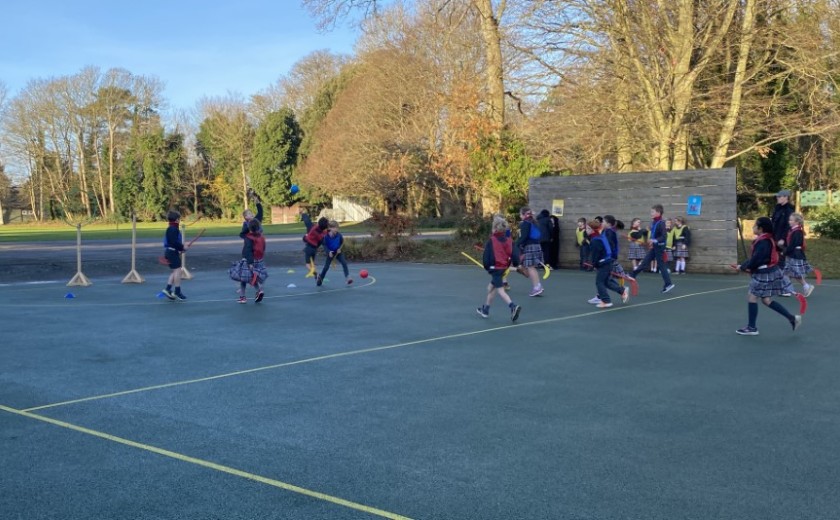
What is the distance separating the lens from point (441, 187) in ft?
172

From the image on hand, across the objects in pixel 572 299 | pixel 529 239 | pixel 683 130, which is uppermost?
pixel 683 130

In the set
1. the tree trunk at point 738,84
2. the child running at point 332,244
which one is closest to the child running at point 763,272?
the child running at point 332,244

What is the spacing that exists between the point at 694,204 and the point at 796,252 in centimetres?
626

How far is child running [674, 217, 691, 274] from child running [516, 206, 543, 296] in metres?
6.30

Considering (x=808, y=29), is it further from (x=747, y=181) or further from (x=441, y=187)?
(x=441, y=187)

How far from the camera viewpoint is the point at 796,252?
14586 millimetres

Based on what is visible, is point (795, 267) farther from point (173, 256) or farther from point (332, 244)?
point (173, 256)

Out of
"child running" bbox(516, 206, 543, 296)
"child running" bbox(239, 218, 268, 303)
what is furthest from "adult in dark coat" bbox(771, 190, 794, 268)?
"child running" bbox(239, 218, 268, 303)

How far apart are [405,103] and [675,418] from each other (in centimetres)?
4805

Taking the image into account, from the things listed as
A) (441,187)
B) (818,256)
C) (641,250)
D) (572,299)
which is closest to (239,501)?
(572,299)

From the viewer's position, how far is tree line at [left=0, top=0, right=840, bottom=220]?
2480cm

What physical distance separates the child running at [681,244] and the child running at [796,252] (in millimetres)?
5351

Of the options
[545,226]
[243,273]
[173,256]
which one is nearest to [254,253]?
[243,273]

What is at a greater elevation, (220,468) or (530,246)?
(530,246)
